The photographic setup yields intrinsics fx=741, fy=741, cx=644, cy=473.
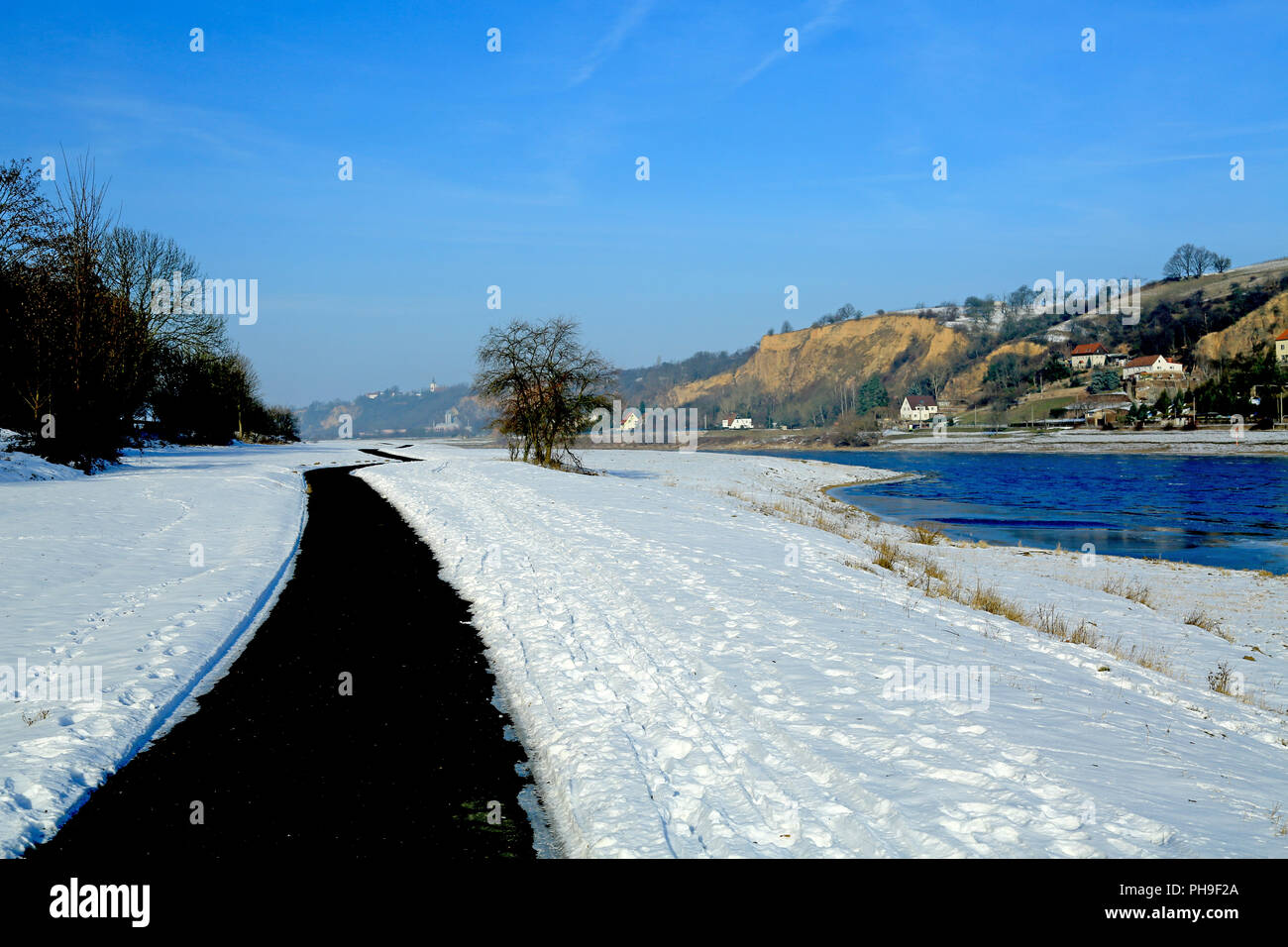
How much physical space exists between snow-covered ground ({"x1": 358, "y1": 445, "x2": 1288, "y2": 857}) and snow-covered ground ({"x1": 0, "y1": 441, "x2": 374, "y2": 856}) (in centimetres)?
294

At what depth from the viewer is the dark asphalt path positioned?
13.9 feet

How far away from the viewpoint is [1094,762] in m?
5.21

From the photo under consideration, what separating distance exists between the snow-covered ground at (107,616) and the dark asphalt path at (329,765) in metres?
0.32

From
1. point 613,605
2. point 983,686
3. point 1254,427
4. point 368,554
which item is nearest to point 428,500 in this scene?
point 368,554

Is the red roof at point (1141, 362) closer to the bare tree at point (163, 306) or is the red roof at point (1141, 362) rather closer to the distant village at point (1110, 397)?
the distant village at point (1110, 397)

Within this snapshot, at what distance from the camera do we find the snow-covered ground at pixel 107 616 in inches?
210

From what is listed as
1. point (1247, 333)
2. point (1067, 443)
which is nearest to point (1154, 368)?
point (1247, 333)

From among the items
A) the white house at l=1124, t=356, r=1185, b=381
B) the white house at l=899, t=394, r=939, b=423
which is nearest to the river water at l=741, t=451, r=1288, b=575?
the white house at l=1124, t=356, r=1185, b=381

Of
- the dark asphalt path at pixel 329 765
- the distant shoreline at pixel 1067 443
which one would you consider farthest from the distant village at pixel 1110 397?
the dark asphalt path at pixel 329 765

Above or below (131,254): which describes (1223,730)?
below

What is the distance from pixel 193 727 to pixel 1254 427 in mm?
101088

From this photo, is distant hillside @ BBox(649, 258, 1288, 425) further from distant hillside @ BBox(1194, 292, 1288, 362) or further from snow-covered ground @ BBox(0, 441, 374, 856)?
snow-covered ground @ BBox(0, 441, 374, 856)
